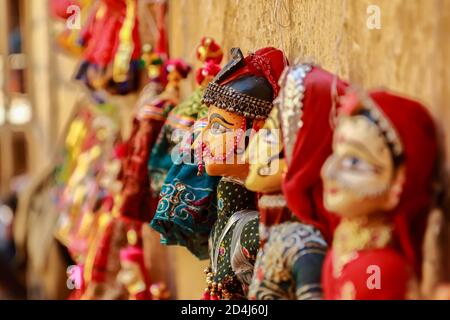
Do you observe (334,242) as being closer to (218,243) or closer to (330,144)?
(330,144)

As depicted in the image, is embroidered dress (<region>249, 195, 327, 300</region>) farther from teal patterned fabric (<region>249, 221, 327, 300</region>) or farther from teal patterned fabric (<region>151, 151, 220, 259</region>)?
teal patterned fabric (<region>151, 151, 220, 259</region>)

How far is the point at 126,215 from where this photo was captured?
13.2 feet

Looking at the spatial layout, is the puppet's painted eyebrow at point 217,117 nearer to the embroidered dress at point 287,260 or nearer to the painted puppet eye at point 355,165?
the embroidered dress at point 287,260

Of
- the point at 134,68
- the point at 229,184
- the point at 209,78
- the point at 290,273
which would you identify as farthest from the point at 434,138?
the point at 134,68

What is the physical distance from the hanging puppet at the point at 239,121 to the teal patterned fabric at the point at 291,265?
33 centimetres

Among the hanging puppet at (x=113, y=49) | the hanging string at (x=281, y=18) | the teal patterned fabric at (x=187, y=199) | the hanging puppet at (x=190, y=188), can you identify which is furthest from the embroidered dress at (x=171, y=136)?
the hanging puppet at (x=113, y=49)

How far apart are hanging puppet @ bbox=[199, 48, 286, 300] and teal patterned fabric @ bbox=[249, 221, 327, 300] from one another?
13.1 inches

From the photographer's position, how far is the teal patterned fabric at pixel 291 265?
7.94ft

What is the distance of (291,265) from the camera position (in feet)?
8.07

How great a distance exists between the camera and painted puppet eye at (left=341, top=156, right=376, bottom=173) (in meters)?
2.23

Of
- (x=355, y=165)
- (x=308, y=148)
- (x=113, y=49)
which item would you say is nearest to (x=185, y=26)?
(x=113, y=49)

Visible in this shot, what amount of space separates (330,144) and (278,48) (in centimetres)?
83

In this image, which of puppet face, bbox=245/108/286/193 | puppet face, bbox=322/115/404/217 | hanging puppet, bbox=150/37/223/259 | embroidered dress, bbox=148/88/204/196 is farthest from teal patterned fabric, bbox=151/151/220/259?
puppet face, bbox=322/115/404/217
